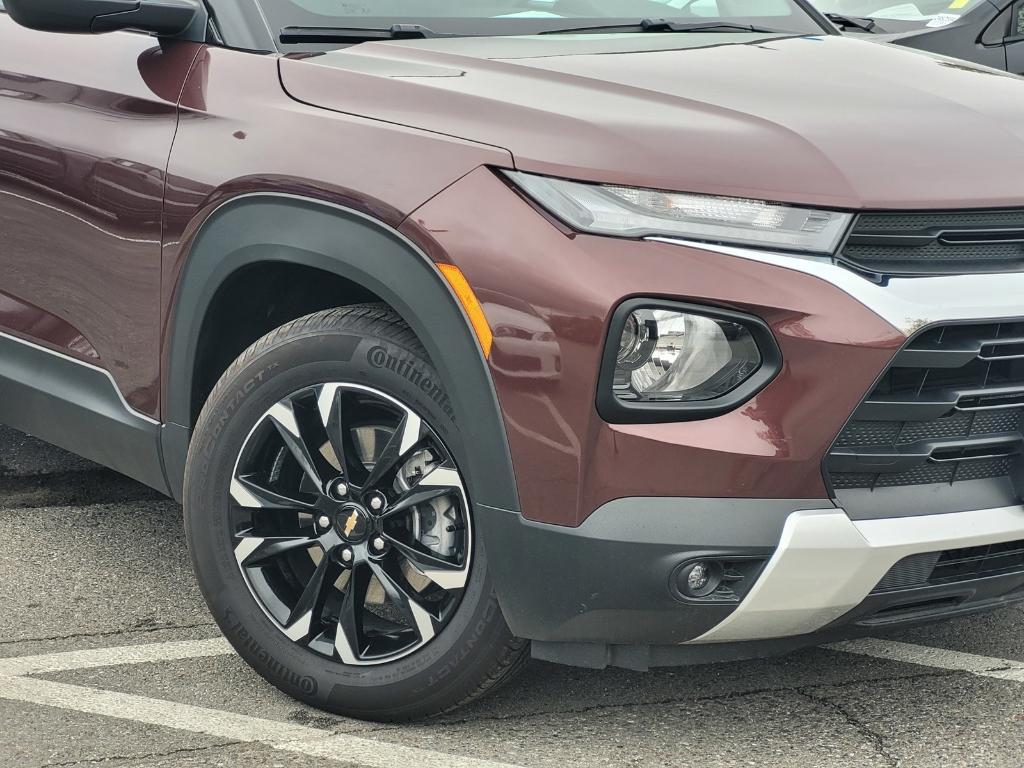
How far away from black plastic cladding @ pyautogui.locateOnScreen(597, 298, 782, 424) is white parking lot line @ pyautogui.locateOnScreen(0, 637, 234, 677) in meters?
1.35

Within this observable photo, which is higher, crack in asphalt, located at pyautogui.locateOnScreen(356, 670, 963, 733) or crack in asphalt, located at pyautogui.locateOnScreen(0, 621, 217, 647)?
crack in asphalt, located at pyautogui.locateOnScreen(356, 670, 963, 733)

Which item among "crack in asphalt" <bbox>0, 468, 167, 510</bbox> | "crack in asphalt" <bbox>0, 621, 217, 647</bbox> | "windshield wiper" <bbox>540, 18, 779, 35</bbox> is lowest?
"crack in asphalt" <bbox>0, 468, 167, 510</bbox>

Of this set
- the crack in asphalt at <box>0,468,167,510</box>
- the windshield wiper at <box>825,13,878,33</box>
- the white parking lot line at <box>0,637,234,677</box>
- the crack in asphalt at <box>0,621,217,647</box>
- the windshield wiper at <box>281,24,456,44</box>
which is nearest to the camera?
the windshield wiper at <box>281,24,456,44</box>

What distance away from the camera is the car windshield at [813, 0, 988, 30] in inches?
244

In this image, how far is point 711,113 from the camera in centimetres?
258

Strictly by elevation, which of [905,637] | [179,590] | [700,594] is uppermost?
[700,594]

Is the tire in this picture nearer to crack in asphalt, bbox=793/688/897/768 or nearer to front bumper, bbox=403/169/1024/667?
front bumper, bbox=403/169/1024/667

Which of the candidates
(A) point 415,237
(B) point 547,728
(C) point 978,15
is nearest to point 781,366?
(A) point 415,237

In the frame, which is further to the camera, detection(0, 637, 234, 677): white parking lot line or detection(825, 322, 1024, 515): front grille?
detection(0, 637, 234, 677): white parking lot line

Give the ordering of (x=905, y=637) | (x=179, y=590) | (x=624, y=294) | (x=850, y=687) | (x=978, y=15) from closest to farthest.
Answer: (x=624, y=294) → (x=850, y=687) → (x=905, y=637) → (x=179, y=590) → (x=978, y=15)

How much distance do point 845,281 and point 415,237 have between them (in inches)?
29.4

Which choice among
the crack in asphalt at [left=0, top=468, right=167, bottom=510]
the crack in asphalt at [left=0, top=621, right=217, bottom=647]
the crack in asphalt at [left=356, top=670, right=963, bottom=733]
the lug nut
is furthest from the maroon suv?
the crack in asphalt at [left=0, top=468, right=167, bottom=510]

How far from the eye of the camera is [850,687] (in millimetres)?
3096

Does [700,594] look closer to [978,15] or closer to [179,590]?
[179,590]
